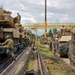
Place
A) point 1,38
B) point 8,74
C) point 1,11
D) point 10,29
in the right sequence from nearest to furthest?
1. point 8,74
2. point 1,38
3. point 10,29
4. point 1,11

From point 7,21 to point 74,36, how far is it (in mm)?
7932

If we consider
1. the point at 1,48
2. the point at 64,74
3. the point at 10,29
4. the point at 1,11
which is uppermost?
the point at 1,11

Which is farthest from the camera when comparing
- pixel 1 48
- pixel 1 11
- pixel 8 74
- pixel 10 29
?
pixel 1 11

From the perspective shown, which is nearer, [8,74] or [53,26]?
[8,74]

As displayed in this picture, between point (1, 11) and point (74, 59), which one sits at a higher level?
point (1, 11)

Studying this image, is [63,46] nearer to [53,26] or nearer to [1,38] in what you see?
[1,38]

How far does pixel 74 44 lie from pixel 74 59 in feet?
2.89

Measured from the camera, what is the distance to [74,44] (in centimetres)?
1467

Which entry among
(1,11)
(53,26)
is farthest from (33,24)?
(1,11)

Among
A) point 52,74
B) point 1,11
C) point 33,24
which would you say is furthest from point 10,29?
point 33,24

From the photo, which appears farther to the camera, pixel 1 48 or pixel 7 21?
pixel 7 21

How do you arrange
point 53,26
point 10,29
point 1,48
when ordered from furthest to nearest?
1. point 53,26
2. point 10,29
3. point 1,48

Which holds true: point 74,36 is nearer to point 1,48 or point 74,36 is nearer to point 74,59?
point 74,59

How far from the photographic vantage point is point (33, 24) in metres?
106
